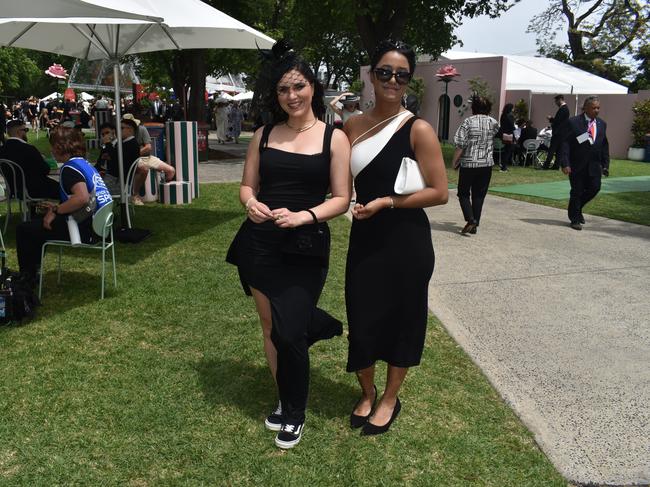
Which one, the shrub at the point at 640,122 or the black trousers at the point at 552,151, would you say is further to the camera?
the shrub at the point at 640,122

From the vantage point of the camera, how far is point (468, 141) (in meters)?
7.72

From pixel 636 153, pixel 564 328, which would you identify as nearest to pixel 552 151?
pixel 636 153

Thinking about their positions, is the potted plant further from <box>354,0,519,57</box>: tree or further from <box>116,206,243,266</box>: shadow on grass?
<box>116,206,243,266</box>: shadow on grass

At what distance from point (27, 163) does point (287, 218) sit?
547cm

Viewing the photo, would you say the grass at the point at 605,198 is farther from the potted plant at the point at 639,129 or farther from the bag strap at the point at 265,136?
the bag strap at the point at 265,136

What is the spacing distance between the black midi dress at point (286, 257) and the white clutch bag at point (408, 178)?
1.12ft

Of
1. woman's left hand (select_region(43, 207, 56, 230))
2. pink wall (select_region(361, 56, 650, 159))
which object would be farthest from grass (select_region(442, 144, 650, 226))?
woman's left hand (select_region(43, 207, 56, 230))

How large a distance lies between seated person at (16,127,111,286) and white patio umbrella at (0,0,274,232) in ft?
4.39

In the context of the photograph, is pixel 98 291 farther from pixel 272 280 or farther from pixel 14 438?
pixel 272 280

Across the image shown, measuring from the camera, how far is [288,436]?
9.70ft

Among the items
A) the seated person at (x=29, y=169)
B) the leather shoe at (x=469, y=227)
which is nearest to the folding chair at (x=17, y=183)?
the seated person at (x=29, y=169)

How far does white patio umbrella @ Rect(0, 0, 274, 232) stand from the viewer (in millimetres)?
6848

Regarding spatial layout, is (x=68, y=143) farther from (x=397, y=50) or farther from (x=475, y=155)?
(x=475, y=155)

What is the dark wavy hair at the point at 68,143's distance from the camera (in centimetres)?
483
